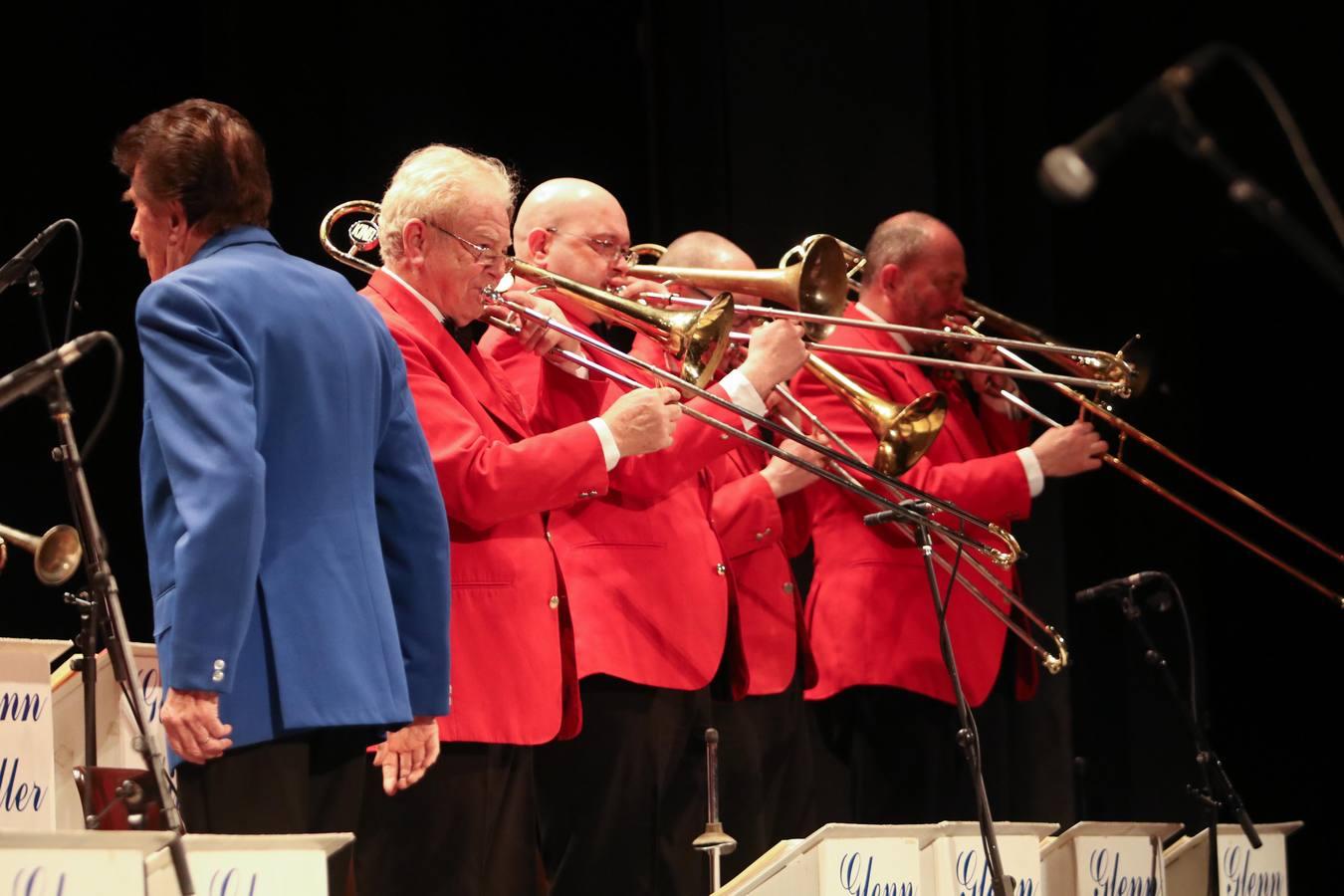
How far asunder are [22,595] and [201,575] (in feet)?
7.62

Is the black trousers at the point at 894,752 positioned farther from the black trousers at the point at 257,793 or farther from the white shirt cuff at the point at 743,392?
the black trousers at the point at 257,793

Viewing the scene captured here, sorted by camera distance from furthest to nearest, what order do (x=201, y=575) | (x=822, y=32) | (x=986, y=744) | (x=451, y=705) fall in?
1. (x=822, y=32)
2. (x=986, y=744)
3. (x=451, y=705)
4. (x=201, y=575)

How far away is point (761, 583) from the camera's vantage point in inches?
161

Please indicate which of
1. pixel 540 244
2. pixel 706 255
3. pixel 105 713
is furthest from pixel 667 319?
pixel 105 713

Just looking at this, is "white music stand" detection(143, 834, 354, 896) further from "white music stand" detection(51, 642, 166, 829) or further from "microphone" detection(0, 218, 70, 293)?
"white music stand" detection(51, 642, 166, 829)

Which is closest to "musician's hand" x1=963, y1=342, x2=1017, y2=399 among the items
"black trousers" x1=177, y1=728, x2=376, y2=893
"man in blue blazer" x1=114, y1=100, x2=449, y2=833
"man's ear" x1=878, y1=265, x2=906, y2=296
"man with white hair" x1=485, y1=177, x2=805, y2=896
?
"man's ear" x1=878, y1=265, x2=906, y2=296

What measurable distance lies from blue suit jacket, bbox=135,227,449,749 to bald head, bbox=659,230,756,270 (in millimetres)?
1823

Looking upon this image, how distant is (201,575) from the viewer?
2.36 m

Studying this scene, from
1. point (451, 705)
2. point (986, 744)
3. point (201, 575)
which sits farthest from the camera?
point (986, 744)

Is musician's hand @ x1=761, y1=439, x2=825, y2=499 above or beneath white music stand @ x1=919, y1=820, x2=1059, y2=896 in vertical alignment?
above

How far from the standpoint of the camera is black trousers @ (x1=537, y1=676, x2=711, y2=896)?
341 cm

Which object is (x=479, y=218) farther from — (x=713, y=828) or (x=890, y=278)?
(x=890, y=278)

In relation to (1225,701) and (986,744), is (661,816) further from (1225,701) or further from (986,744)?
(1225,701)

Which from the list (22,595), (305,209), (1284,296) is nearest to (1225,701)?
(1284,296)
